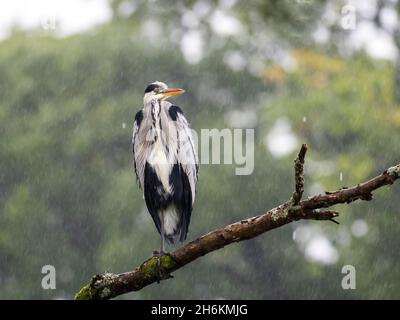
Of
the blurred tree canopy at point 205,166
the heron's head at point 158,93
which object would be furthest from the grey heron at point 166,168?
the blurred tree canopy at point 205,166

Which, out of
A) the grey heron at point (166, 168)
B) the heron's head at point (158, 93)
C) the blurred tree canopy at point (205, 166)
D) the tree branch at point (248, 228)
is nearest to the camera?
the tree branch at point (248, 228)

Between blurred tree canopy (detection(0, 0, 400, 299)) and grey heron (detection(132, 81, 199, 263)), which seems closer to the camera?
grey heron (detection(132, 81, 199, 263))

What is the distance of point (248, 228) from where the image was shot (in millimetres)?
2729

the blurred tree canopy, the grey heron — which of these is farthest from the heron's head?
the blurred tree canopy

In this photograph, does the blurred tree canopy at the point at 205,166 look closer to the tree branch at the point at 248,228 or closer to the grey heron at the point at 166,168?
the grey heron at the point at 166,168

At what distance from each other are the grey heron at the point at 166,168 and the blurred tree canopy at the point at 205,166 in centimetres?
503

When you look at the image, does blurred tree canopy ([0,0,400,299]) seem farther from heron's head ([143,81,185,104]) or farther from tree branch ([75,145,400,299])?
tree branch ([75,145,400,299])

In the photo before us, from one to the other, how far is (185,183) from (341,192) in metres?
1.71

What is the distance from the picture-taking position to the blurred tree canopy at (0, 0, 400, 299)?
31.7ft

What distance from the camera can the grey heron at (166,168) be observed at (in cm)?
417

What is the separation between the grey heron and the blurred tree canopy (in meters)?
5.03
